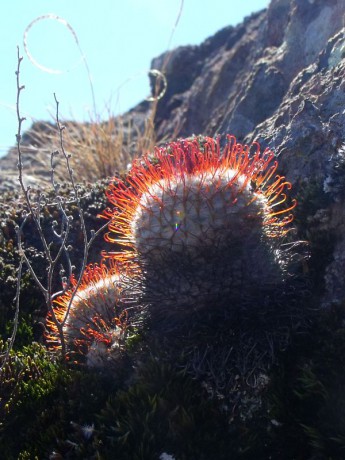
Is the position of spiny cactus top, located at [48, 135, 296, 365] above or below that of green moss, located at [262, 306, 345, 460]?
above

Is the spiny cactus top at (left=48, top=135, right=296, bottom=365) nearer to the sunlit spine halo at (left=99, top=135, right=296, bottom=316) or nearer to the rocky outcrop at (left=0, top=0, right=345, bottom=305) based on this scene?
the sunlit spine halo at (left=99, top=135, right=296, bottom=316)

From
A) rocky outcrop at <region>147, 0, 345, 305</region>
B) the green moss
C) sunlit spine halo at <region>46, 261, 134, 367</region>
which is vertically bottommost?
the green moss

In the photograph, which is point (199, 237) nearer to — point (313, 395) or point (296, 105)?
point (313, 395)

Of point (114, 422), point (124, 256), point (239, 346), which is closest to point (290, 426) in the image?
point (239, 346)

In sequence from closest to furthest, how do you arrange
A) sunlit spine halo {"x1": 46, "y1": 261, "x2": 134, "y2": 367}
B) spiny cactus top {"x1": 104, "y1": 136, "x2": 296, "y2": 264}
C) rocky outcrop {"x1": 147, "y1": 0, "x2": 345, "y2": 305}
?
1. spiny cactus top {"x1": 104, "y1": 136, "x2": 296, "y2": 264}
2. sunlit spine halo {"x1": 46, "y1": 261, "x2": 134, "y2": 367}
3. rocky outcrop {"x1": 147, "y1": 0, "x2": 345, "y2": 305}

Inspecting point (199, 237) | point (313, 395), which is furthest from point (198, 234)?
point (313, 395)

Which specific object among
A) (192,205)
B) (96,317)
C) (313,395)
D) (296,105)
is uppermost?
(296,105)

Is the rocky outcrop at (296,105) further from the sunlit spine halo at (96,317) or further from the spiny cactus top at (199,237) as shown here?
the sunlit spine halo at (96,317)

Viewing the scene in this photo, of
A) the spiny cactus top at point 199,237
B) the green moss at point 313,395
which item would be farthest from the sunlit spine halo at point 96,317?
the green moss at point 313,395

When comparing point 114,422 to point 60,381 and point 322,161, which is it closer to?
point 60,381

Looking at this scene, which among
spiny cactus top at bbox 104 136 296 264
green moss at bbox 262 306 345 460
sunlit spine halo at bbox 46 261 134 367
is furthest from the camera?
sunlit spine halo at bbox 46 261 134 367

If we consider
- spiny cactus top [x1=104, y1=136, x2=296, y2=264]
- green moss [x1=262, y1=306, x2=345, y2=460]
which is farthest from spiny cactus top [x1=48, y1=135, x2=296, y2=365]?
green moss [x1=262, y1=306, x2=345, y2=460]
